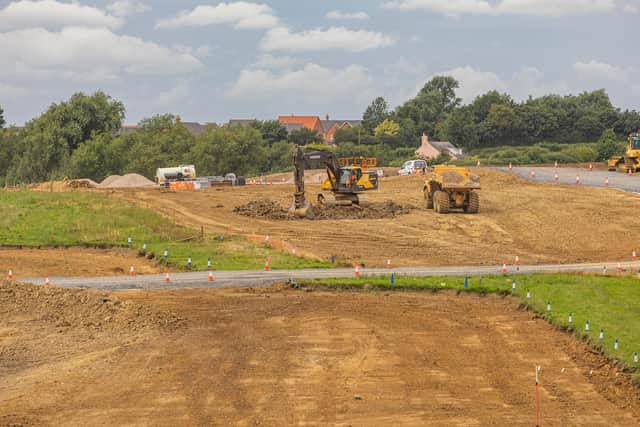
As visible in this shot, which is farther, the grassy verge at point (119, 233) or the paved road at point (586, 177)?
the paved road at point (586, 177)

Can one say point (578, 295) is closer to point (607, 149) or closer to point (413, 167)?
point (413, 167)

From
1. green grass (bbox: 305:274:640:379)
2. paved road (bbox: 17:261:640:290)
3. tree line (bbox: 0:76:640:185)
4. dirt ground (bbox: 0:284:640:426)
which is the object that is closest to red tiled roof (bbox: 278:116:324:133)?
tree line (bbox: 0:76:640:185)

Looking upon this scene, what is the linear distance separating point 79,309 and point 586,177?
5204 cm

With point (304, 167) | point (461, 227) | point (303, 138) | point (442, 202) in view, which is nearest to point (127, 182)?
point (304, 167)

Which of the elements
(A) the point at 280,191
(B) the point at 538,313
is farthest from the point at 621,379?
(A) the point at 280,191

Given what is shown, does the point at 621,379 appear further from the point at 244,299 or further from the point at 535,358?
the point at 244,299

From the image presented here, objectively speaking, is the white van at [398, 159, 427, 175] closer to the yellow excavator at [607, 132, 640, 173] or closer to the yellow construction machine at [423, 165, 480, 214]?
the yellow excavator at [607, 132, 640, 173]

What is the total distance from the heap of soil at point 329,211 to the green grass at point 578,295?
62.1 ft

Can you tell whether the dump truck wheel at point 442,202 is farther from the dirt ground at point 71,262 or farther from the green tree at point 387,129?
the green tree at point 387,129

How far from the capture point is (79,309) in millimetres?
25875

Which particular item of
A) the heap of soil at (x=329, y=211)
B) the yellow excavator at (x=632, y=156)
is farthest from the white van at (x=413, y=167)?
the heap of soil at (x=329, y=211)

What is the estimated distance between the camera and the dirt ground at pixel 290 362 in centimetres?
1719

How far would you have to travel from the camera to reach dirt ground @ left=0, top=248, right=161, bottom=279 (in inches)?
1277

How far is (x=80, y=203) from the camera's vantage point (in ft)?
163
